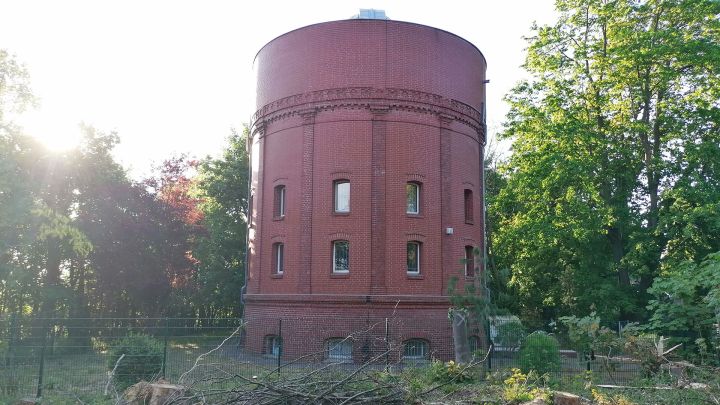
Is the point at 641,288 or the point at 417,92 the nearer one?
the point at 417,92

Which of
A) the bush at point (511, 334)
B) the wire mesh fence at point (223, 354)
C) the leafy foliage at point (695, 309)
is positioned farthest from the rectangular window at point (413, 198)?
the leafy foliage at point (695, 309)

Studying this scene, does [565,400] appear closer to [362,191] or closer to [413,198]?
[362,191]

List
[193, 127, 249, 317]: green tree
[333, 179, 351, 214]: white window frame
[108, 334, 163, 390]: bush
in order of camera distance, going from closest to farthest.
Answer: [108, 334, 163, 390]: bush → [333, 179, 351, 214]: white window frame → [193, 127, 249, 317]: green tree

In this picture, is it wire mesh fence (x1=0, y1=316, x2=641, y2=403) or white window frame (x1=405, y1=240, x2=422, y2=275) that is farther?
white window frame (x1=405, y1=240, x2=422, y2=275)

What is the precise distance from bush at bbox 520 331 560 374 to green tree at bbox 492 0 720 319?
745cm

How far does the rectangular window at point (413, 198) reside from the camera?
67.2 ft

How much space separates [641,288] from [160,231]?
72.9ft

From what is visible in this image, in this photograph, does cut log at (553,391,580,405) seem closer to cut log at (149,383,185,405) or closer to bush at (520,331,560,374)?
bush at (520,331,560,374)

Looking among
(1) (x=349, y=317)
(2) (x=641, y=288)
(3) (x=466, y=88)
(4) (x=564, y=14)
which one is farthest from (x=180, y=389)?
(4) (x=564, y=14)

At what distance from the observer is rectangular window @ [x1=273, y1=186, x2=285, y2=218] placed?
2177 cm

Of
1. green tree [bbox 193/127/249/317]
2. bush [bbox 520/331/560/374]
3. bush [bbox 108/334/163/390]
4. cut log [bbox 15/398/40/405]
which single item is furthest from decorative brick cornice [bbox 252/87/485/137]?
cut log [bbox 15/398/40/405]

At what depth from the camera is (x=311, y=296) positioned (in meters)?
19.5

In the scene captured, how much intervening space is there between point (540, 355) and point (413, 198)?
7.51 metres

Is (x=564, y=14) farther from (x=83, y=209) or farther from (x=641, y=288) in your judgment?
(x=83, y=209)
